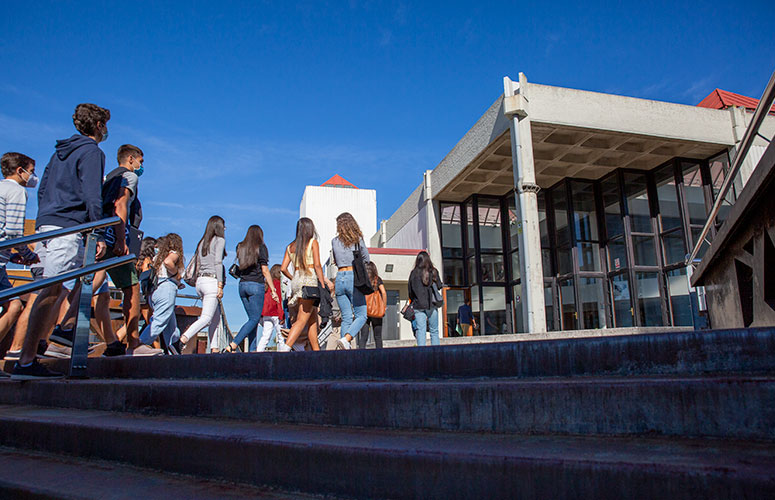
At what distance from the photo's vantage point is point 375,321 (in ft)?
26.7

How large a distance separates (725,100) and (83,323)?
24.1m

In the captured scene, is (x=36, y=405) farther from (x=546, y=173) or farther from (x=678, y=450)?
(x=546, y=173)

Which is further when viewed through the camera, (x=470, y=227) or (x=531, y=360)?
(x=470, y=227)

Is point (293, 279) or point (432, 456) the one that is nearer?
point (432, 456)

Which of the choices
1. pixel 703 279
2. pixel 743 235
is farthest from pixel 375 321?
pixel 743 235

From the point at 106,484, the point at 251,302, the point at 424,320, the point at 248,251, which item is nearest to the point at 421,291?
the point at 424,320

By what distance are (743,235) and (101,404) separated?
5.29 m

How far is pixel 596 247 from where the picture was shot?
21.7 m

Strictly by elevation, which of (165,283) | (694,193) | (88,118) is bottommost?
(165,283)

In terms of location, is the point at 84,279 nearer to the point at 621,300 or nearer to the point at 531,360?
the point at 531,360

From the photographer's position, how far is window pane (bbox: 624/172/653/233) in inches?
814

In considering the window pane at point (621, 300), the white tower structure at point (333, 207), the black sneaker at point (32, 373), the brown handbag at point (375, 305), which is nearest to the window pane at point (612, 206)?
the window pane at point (621, 300)

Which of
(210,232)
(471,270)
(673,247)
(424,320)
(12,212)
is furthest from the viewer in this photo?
(471,270)

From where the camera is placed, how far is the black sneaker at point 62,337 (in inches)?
167
